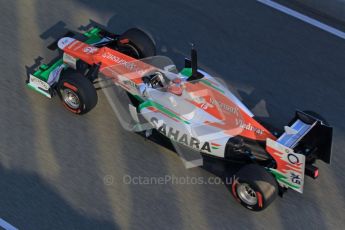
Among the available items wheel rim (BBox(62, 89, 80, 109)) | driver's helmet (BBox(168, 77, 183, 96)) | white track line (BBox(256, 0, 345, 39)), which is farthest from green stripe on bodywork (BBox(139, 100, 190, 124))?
white track line (BBox(256, 0, 345, 39))

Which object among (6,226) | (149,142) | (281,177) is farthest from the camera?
(149,142)

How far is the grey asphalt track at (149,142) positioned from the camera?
7.06m

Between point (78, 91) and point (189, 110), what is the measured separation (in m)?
1.56

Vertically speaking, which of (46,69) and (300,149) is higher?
(300,149)

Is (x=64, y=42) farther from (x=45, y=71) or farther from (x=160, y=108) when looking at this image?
(x=160, y=108)

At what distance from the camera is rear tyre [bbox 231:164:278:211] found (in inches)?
256

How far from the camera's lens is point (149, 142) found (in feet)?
25.4

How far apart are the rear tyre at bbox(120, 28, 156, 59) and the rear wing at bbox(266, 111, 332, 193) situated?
2.48 metres

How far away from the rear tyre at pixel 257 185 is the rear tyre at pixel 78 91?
7.54ft

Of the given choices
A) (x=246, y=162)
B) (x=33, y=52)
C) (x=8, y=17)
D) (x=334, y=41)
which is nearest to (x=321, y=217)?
(x=246, y=162)

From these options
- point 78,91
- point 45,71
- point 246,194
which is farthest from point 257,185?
point 45,71

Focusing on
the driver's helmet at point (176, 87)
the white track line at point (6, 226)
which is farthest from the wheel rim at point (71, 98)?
the white track line at point (6, 226)

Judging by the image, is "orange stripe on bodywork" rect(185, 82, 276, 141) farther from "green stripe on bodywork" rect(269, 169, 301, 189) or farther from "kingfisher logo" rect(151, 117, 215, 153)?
"green stripe on bodywork" rect(269, 169, 301, 189)

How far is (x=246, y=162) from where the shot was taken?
23.2ft
